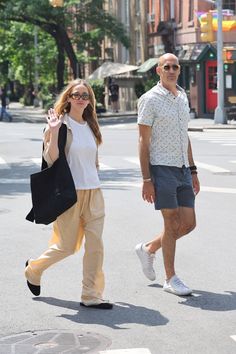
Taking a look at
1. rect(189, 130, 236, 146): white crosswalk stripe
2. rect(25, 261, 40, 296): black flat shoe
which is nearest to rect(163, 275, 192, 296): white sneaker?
rect(25, 261, 40, 296): black flat shoe

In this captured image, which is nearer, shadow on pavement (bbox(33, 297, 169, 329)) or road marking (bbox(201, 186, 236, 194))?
shadow on pavement (bbox(33, 297, 169, 329))

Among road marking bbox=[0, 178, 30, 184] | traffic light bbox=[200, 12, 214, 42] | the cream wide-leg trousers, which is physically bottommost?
road marking bbox=[0, 178, 30, 184]

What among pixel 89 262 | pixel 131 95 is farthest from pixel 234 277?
pixel 131 95

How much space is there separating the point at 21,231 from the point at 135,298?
12.6ft

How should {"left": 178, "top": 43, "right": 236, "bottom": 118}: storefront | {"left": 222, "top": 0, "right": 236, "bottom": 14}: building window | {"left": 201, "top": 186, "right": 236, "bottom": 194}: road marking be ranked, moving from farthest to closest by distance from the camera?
{"left": 222, "top": 0, "right": 236, "bottom": 14}: building window < {"left": 178, "top": 43, "right": 236, "bottom": 118}: storefront < {"left": 201, "top": 186, "right": 236, "bottom": 194}: road marking

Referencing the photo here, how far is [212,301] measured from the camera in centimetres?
695

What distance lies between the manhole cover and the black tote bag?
1040 mm

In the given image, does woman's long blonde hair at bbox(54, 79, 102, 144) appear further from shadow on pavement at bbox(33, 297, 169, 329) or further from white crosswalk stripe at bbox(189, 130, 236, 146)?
white crosswalk stripe at bbox(189, 130, 236, 146)

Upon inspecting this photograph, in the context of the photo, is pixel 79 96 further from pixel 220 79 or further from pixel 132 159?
pixel 220 79

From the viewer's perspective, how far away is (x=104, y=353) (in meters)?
5.59

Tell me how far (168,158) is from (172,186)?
0.24 metres

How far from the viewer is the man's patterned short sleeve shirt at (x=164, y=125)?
23.4 ft

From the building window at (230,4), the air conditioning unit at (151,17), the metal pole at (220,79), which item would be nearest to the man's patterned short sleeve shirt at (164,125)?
the metal pole at (220,79)

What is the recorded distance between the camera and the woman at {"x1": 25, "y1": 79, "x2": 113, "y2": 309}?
6.81 meters
